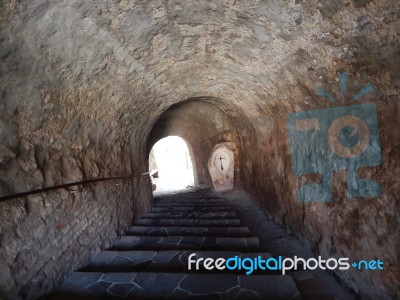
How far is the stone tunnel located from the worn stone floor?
0.82ft

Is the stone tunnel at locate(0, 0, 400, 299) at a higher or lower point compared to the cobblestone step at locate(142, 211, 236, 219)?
higher

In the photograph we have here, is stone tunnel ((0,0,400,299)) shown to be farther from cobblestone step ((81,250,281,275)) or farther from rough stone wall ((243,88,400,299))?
cobblestone step ((81,250,281,275))

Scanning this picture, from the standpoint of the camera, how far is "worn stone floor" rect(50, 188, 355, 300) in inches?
103

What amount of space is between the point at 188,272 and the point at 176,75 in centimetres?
332

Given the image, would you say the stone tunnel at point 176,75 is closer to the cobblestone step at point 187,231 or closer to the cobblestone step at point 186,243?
the cobblestone step at point 186,243

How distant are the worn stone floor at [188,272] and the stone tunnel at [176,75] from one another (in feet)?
0.82

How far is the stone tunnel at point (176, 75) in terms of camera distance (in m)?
2.07

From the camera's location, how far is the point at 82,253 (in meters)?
3.17

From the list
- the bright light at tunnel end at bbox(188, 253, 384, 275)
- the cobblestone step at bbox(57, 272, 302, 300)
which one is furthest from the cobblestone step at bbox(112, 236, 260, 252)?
the cobblestone step at bbox(57, 272, 302, 300)

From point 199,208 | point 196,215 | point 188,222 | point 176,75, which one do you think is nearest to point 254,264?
point 188,222

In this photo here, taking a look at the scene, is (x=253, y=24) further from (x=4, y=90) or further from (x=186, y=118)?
(x=186, y=118)

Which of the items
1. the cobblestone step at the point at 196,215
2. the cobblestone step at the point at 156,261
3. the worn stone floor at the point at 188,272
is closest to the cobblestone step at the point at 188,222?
the worn stone floor at the point at 188,272

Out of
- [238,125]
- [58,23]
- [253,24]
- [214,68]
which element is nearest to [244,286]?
[253,24]

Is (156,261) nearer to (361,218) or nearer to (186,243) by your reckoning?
(186,243)
